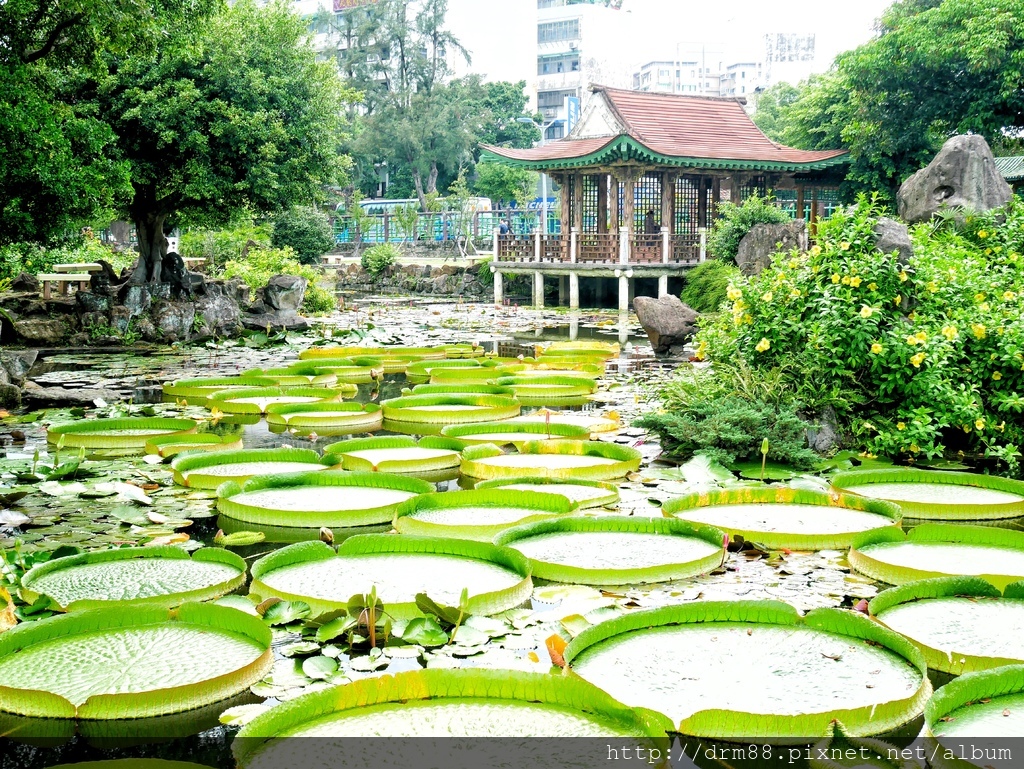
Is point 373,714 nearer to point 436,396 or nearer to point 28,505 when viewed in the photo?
point 28,505

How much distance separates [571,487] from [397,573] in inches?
63.4

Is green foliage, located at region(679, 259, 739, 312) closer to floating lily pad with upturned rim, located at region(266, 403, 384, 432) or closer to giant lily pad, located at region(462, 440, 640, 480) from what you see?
floating lily pad with upturned rim, located at region(266, 403, 384, 432)

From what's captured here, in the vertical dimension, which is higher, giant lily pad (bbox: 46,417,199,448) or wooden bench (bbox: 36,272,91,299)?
wooden bench (bbox: 36,272,91,299)

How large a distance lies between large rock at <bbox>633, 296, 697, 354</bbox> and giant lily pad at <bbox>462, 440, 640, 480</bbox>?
5.61 meters

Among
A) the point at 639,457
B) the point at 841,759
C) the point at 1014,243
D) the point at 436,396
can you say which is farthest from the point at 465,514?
the point at 1014,243

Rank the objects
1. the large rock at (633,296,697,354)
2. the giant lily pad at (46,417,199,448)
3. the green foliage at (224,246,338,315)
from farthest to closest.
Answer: the green foliage at (224,246,338,315) → the large rock at (633,296,697,354) → the giant lily pad at (46,417,199,448)

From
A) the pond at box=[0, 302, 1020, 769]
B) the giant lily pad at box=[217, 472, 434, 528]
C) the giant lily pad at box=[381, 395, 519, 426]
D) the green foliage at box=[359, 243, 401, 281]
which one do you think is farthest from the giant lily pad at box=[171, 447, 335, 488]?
the green foliage at box=[359, 243, 401, 281]

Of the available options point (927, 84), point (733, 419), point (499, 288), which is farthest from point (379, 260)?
point (733, 419)

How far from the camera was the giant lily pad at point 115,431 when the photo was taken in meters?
6.64

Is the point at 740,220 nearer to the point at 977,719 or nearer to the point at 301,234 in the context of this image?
the point at 977,719

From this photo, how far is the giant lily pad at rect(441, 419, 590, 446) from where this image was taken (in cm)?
664

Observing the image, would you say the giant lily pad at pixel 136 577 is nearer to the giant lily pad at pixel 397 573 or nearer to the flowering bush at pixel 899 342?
the giant lily pad at pixel 397 573

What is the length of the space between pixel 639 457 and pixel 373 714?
3551 millimetres

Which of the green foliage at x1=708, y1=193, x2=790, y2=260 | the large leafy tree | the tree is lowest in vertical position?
the green foliage at x1=708, y1=193, x2=790, y2=260
